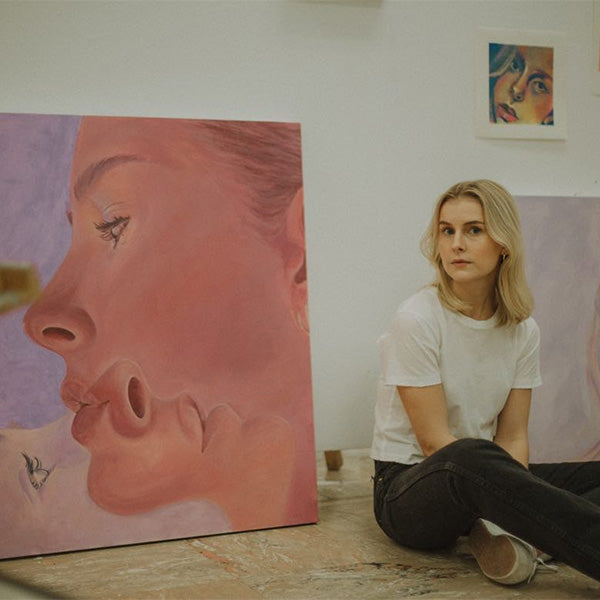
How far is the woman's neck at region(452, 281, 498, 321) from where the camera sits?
2053mm

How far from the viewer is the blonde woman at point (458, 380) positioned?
72.7 inches

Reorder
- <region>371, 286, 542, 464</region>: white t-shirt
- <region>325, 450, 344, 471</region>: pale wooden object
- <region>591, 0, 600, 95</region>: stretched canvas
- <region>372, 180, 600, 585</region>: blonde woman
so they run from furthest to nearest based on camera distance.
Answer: <region>325, 450, 344, 471</region>: pale wooden object
<region>591, 0, 600, 95</region>: stretched canvas
<region>371, 286, 542, 464</region>: white t-shirt
<region>372, 180, 600, 585</region>: blonde woman

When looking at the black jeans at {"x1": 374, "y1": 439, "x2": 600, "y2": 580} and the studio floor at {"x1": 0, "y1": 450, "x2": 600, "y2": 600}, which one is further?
the studio floor at {"x1": 0, "y1": 450, "x2": 600, "y2": 600}

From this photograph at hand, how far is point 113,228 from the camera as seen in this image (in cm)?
207

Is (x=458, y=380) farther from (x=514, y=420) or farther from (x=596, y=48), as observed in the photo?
(x=596, y=48)

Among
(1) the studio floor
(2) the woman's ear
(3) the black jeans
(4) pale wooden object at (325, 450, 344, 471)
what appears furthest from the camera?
(4) pale wooden object at (325, 450, 344, 471)

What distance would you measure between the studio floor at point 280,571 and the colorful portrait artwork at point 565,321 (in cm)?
67

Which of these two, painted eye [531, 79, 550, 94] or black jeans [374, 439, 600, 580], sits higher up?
painted eye [531, 79, 550, 94]

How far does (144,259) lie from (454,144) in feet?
3.35

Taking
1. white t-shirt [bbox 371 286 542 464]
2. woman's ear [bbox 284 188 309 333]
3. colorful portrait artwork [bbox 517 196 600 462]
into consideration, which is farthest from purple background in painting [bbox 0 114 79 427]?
colorful portrait artwork [bbox 517 196 600 462]

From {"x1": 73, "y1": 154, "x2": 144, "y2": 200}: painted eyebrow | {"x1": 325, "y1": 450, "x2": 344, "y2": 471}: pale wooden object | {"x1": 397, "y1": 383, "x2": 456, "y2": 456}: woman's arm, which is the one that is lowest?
{"x1": 325, "y1": 450, "x2": 344, "y2": 471}: pale wooden object

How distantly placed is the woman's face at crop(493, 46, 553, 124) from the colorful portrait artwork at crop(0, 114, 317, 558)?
27.8 inches

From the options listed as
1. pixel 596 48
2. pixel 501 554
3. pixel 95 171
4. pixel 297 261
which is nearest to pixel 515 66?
pixel 596 48

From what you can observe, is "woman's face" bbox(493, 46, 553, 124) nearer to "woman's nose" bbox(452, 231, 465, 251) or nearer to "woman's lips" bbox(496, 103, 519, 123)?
"woman's lips" bbox(496, 103, 519, 123)
